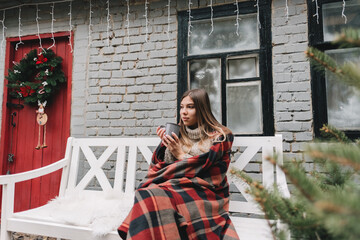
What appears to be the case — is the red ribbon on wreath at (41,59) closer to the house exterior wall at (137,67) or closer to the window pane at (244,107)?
the house exterior wall at (137,67)

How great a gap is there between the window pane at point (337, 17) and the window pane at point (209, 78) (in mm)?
1135

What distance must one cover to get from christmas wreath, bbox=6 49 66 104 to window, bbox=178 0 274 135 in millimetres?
1606

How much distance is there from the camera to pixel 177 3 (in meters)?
2.99

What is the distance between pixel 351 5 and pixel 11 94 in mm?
4040

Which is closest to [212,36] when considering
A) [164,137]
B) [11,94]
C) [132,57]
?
[132,57]

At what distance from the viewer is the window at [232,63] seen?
8.82 feet

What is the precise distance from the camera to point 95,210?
187 cm

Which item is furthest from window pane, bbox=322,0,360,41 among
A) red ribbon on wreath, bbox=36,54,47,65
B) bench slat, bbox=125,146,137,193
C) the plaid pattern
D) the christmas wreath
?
red ribbon on wreath, bbox=36,54,47,65

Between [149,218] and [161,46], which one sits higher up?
[161,46]

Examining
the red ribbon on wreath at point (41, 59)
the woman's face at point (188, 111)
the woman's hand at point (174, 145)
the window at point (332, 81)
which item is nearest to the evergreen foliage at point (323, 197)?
the woman's hand at point (174, 145)

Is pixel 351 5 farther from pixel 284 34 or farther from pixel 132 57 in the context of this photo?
pixel 132 57

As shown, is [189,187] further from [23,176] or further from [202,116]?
[23,176]

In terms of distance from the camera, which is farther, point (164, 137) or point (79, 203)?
point (79, 203)

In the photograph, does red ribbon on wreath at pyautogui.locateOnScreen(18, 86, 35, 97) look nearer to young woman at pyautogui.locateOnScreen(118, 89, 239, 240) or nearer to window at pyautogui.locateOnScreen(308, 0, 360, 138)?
young woman at pyautogui.locateOnScreen(118, 89, 239, 240)
